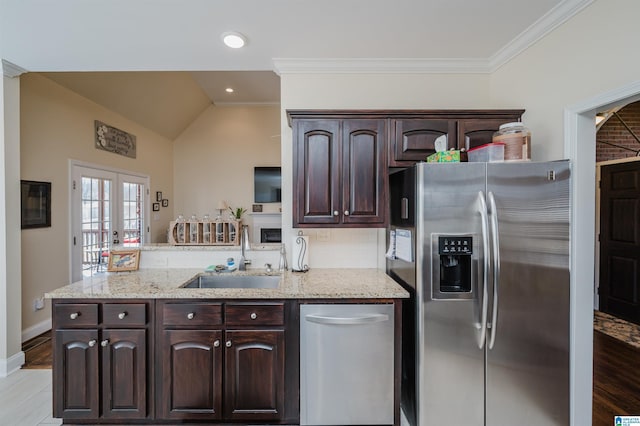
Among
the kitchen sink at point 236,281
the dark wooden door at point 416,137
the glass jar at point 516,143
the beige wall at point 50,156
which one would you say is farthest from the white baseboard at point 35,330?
the glass jar at point 516,143

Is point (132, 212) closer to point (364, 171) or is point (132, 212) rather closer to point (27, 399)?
point (27, 399)

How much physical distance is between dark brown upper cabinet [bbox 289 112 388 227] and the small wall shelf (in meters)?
1.05

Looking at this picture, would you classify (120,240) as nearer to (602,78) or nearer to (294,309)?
(294,309)

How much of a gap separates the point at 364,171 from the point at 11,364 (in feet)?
11.5

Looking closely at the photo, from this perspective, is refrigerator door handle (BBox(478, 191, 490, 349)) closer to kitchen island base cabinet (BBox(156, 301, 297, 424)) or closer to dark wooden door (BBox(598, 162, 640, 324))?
kitchen island base cabinet (BBox(156, 301, 297, 424))

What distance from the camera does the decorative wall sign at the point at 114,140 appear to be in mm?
4332

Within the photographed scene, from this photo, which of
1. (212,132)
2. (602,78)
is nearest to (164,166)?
(212,132)

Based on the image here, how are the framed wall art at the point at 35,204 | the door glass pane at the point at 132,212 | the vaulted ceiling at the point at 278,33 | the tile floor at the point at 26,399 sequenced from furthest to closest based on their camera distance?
the door glass pane at the point at 132,212 → the framed wall art at the point at 35,204 → the tile floor at the point at 26,399 → the vaulted ceiling at the point at 278,33

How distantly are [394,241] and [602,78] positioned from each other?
1.53 m

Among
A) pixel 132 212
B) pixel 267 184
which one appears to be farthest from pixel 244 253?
pixel 267 184

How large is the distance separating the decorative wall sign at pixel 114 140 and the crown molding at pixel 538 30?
5.04m

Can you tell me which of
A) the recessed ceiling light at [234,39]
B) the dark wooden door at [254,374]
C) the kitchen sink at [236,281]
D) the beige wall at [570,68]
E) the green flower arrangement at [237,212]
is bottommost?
the dark wooden door at [254,374]

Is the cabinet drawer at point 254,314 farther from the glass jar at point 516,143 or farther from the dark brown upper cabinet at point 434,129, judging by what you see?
the glass jar at point 516,143

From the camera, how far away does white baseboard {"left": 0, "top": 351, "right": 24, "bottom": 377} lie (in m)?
2.56
